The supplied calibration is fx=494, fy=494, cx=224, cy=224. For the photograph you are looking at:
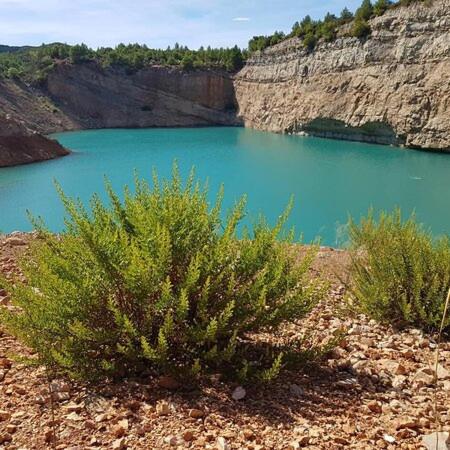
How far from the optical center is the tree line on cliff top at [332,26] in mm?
36013

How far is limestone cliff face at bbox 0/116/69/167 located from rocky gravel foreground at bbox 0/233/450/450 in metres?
26.4

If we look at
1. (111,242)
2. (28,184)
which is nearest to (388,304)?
(111,242)

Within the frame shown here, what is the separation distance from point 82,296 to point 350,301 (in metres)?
3.07

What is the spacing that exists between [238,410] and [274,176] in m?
20.4

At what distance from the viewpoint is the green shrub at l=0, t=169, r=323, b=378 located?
118 inches

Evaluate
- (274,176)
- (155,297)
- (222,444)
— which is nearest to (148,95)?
(274,176)

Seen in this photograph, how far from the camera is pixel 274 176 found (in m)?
22.9

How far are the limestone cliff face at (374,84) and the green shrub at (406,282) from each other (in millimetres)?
28838

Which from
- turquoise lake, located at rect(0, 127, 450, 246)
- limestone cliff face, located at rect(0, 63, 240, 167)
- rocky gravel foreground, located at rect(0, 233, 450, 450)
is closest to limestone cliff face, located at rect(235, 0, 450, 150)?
turquoise lake, located at rect(0, 127, 450, 246)

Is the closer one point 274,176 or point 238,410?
point 238,410

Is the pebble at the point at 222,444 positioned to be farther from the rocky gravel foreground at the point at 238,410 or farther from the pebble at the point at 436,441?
the pebble at the point at 436,441

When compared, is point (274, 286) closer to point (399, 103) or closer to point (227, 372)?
point (227, 372)

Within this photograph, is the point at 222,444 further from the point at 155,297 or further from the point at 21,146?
the point at 21,146

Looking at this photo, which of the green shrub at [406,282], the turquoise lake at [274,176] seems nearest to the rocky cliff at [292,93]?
the turquoise lake at [274,176]
